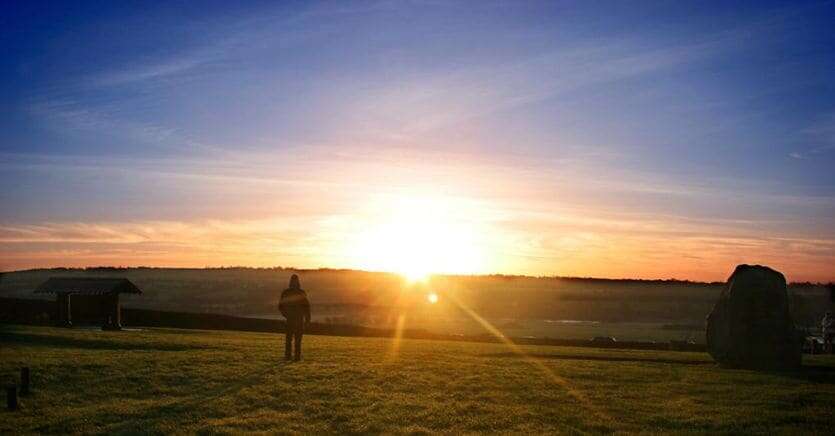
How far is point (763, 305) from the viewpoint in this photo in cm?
3123

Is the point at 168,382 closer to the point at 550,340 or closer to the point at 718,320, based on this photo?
the point at 718,320

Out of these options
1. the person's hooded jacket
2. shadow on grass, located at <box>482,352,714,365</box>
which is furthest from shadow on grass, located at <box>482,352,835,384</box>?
the person's hooded jacket

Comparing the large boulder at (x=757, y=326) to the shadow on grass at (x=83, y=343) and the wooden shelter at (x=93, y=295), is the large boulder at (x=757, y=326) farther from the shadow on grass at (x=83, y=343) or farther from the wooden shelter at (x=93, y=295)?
the wooden shelter at (x=93, y=295)

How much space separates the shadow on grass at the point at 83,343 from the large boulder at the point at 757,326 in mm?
24160

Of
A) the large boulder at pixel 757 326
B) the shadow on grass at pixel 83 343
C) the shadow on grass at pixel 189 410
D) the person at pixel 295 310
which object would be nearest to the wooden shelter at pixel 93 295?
the shadow on grass at pixel 83 343

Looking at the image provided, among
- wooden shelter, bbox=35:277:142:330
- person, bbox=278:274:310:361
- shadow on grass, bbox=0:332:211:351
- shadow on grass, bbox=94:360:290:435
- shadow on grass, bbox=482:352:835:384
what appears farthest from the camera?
wooden shelter, bbox=35:277:142:330

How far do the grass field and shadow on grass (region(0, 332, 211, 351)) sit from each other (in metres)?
0.18

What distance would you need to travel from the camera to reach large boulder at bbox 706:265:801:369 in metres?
31.0

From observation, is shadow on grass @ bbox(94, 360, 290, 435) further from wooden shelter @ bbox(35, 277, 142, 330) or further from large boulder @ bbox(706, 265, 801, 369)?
wooden shelter @ bbox(35, 277, 142, 330)

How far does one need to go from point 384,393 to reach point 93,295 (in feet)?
107

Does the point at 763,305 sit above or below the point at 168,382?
above

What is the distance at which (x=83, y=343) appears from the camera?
34812 mm

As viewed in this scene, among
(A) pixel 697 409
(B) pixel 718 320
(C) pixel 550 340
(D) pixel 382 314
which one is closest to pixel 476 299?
(D) pixel 382 314

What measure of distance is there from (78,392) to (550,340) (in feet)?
111
